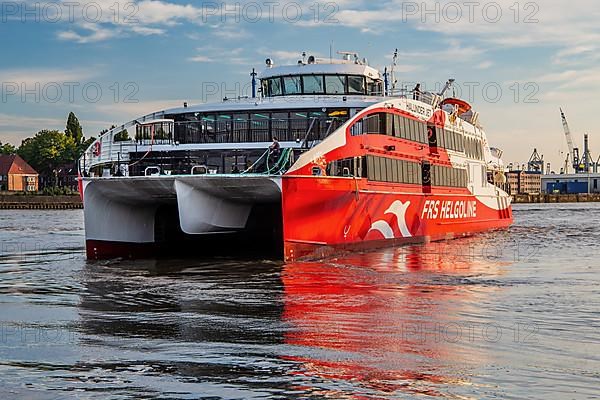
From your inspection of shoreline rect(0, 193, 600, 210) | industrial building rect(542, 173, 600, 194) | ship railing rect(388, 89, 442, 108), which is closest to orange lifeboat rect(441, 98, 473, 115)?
ship railing rect(388, 89, 442, 108)

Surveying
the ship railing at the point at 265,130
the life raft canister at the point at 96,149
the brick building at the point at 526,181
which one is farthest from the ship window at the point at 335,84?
the brick building at the point at 526,181

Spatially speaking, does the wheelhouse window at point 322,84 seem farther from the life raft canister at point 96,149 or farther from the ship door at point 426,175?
the life raft canister at point 96,149

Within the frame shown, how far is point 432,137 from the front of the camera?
2888 cm

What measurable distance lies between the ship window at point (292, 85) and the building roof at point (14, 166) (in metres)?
111

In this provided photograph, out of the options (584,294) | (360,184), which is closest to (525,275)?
(584,294)

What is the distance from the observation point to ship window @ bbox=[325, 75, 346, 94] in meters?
28.1

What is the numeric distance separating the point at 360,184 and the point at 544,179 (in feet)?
544

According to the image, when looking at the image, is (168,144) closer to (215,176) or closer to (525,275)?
(215,176)

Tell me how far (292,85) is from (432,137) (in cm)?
531

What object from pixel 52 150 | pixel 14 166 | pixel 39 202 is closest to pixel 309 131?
pixel 39 202

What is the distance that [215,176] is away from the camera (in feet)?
63.2

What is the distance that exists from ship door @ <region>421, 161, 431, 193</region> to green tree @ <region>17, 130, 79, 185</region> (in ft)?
338

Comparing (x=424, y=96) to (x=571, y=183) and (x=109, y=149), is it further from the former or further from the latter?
(x=571, y=183)

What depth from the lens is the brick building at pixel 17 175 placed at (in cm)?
13038
